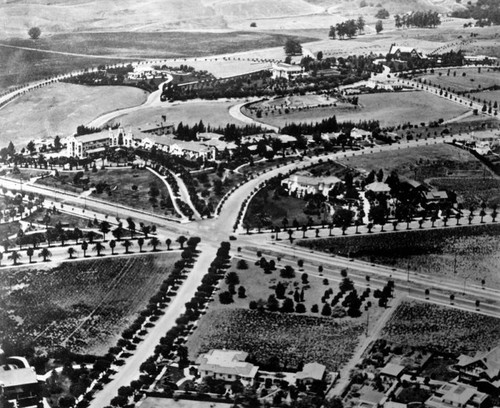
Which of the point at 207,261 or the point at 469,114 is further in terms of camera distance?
the point at 469,114

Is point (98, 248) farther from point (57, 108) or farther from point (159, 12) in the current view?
point (159, 12)

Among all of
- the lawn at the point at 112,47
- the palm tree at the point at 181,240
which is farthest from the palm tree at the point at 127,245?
the lawn at the point at 112,47

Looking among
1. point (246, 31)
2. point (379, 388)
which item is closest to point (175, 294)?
point (379, 388)

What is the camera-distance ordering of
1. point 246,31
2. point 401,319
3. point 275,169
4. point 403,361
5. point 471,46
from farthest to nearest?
point 246,31 → point 471,46 → point 275,169 → point 401,319 → point 403,361

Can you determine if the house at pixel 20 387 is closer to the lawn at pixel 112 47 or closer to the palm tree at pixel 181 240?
the palm tree at pixel 181 240

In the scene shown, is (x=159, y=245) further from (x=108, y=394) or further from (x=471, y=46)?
(x=471, y=46)

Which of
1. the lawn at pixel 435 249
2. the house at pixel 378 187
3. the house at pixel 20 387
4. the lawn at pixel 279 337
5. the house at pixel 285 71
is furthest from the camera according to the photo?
the house at pixel 285 71
